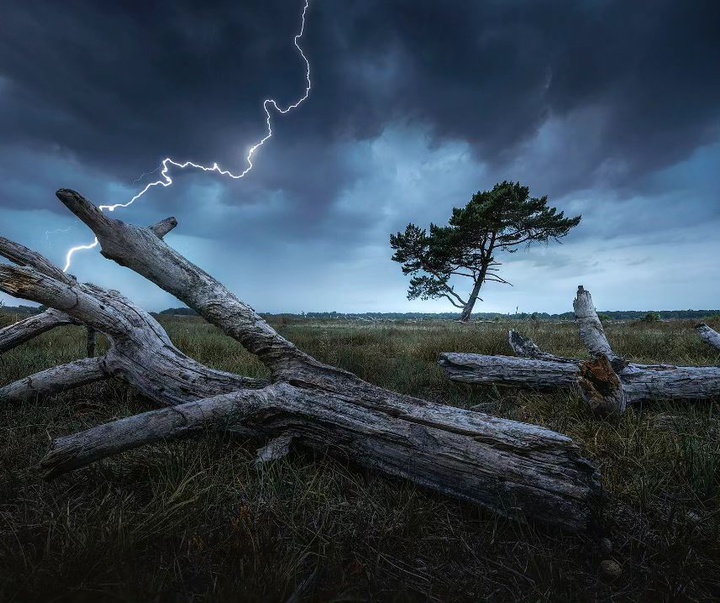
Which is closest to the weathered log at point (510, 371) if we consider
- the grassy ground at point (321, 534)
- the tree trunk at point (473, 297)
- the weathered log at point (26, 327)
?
the grassy ground at point (321, 534)

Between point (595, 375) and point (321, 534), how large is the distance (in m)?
2.79

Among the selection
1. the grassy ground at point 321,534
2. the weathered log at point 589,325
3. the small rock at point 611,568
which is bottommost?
the small rock at point 611,568

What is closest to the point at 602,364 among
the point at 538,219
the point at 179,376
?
the point at 179,376

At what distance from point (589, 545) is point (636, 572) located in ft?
0.61

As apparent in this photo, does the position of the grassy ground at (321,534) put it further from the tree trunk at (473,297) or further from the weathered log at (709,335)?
the tree trunk at (473,297)

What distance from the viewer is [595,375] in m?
3.10

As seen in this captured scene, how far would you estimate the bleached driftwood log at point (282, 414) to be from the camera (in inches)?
70.2

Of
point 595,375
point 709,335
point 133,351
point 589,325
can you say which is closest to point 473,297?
point 709,335

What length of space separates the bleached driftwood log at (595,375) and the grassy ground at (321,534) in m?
0.41

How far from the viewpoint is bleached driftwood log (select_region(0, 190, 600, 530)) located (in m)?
1.78

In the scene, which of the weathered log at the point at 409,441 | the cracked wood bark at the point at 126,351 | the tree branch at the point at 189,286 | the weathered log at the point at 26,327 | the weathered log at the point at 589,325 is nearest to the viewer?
the weathered log at the point at 409,441

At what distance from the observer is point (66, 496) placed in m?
1.93

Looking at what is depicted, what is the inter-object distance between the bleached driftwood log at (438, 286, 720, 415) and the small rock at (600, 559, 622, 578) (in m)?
1.84

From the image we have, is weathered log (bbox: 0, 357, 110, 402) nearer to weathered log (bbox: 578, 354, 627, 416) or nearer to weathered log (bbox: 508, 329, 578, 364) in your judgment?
weathered log (bbox: 578, 354, 627, 416)
